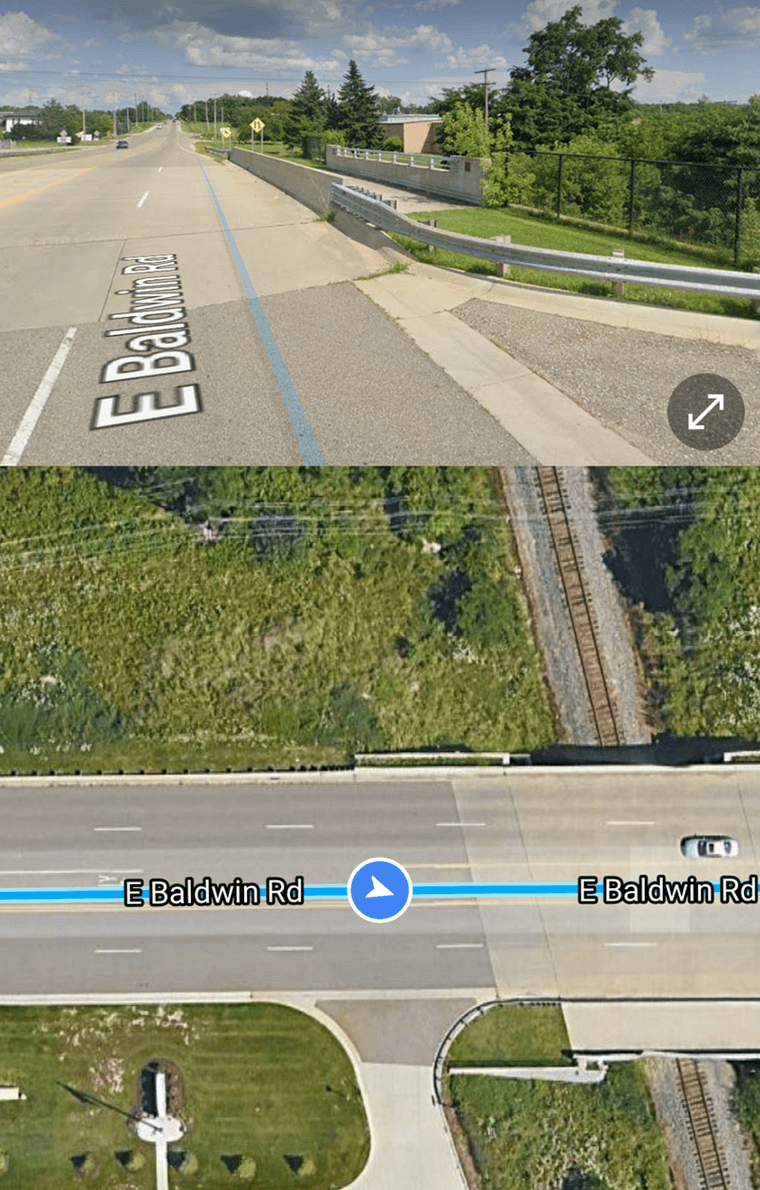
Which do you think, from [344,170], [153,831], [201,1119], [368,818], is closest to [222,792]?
[153,831]

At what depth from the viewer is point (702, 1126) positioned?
1389 cm

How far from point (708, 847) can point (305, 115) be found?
39583 mm

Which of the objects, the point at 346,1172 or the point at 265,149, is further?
the point at 265,149

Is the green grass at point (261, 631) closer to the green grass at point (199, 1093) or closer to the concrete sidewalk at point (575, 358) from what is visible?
the concrete sidewalk at point (575, 358)

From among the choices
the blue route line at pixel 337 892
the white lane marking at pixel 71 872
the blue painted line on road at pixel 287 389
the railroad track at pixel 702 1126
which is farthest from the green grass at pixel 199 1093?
the blue painted line on road at pixel 287 389

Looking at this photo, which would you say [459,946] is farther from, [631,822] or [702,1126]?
[702,1126]

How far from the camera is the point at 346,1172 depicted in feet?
44.8

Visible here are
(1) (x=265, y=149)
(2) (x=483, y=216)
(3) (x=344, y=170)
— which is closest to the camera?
(2) (x=483, y=216)

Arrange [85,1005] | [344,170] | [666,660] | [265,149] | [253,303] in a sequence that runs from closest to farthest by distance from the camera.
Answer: [253,303]
[85,1005]
[666,660]
[344,170]
[265,149]

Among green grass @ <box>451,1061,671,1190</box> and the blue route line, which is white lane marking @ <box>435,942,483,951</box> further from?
green grass @ <box>451,1061,671,1190</box>

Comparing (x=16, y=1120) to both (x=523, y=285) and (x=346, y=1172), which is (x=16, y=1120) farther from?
(x=523, y=285)

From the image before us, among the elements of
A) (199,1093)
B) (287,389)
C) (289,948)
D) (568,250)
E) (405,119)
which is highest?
(405,119)

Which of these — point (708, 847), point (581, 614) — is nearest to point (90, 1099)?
point (708, 847)

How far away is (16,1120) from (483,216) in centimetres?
2082
